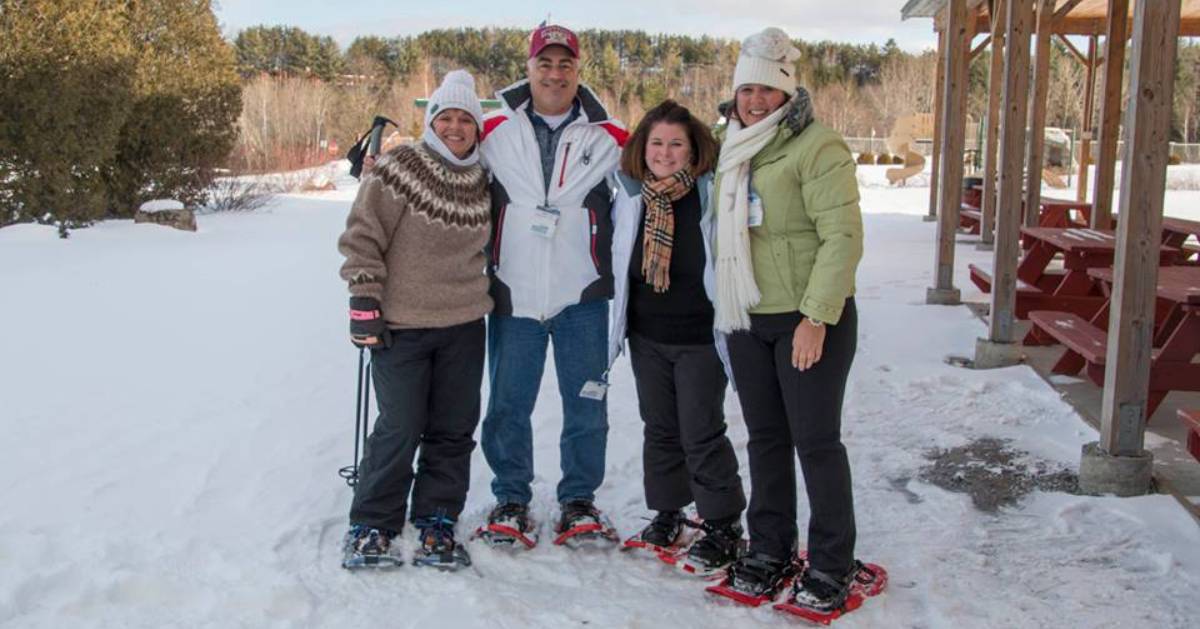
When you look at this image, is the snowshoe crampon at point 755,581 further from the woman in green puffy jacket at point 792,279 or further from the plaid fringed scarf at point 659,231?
the plaid fringed scarf at point 659,231

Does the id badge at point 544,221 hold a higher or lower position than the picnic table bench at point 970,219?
higher

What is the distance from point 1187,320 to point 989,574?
196 cm

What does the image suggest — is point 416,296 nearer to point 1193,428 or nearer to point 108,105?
point 1193,428

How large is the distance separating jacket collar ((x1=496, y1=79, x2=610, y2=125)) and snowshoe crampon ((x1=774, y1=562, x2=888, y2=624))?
64.4 inches

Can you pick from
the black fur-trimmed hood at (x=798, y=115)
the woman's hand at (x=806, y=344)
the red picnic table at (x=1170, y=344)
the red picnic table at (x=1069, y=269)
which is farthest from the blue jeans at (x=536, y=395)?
the red picnic table at (x=1069, y=269)

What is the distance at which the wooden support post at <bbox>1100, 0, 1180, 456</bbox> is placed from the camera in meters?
3.68

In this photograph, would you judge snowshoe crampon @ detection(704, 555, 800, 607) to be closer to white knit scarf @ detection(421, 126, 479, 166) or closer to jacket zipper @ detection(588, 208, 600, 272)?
jacket zipper @ detection(588, 208, 600, 272)

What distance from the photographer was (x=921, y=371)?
233 inches

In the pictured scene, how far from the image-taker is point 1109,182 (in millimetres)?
9148

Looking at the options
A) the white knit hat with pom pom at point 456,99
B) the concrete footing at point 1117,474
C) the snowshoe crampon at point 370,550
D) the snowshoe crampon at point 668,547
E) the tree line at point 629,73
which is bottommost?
the snowshoe crampon at point 668,547

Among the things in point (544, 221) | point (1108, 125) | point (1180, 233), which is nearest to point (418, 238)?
point (544, 221)

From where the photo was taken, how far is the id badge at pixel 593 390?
3.57 metres

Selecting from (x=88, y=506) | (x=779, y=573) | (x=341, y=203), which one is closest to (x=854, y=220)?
(x=779, y=573)

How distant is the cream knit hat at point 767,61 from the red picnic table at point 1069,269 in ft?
12.8
